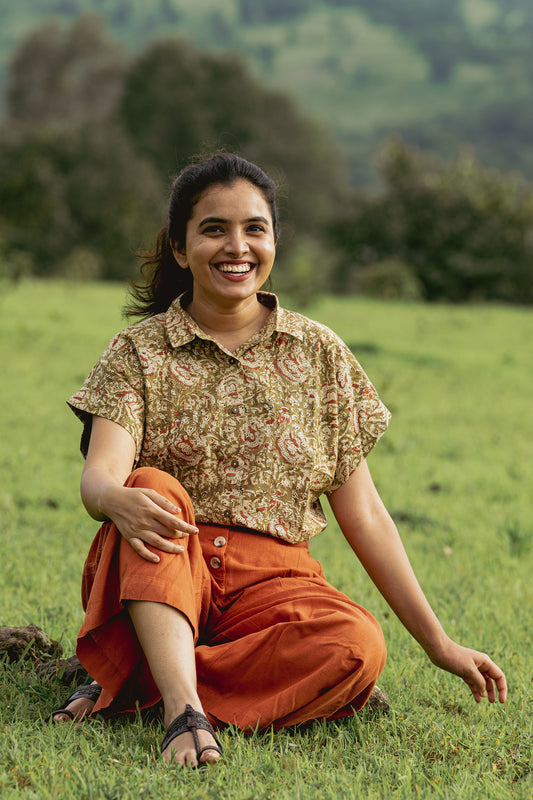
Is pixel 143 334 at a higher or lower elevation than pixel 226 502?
higher

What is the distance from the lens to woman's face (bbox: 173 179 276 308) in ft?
10.0

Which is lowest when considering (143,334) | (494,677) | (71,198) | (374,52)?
(494,677)

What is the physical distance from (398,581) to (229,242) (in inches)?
47.1

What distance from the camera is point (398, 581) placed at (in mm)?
2990

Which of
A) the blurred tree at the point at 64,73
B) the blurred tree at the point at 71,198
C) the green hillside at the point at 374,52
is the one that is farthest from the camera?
the green hillside at the point at 374,52

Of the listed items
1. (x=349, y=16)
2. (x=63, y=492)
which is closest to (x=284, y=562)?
(x=63, y=492)

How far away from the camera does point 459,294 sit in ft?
84.7

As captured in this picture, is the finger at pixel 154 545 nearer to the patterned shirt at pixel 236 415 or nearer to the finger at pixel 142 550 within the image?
the finger at pixel 142 550

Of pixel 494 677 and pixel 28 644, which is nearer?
pixel 494 677

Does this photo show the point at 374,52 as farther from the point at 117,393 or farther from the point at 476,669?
the point at 476,669

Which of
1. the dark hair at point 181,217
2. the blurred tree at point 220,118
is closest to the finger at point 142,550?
the dark hair at point 181,217

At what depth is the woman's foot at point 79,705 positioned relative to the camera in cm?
278

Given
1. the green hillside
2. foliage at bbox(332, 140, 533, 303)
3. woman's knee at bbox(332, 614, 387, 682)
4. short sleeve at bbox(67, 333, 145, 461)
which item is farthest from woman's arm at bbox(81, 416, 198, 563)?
the green hillside

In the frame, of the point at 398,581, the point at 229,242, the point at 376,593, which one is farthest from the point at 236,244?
the point at 376,593
